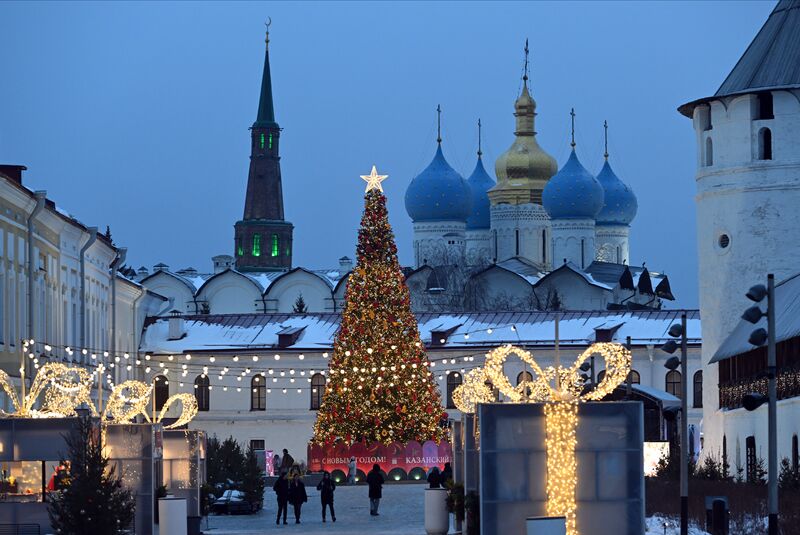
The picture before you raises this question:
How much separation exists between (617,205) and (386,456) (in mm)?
75791

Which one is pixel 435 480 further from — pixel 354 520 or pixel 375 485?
A: pixel 375 485

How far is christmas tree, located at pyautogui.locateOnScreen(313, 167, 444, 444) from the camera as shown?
53.5 metres

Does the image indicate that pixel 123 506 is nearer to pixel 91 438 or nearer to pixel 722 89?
pixel 91 438

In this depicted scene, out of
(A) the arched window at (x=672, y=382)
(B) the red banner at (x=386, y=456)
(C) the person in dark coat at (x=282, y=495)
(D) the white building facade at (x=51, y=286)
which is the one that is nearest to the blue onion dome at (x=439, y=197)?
(A) the arched window at (x=672, y=382)

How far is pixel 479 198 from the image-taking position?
131000 mm

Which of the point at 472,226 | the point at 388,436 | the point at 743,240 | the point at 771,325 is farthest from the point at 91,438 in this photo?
the point at 472,226

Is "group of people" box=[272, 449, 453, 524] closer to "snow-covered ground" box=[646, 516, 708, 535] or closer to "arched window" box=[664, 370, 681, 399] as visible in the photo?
"snow-covered ground" box=[646, 516, 708, 535]

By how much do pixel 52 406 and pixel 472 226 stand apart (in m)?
98.0

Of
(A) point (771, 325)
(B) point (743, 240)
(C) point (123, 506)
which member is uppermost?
(B) point (743, 240)

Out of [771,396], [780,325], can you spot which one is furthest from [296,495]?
[771,396]

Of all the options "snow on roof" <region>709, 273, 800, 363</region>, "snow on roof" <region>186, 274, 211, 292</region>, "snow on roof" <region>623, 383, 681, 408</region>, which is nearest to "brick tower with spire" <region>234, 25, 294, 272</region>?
"snow on roof" <region>186, 274, 211, 292</region>

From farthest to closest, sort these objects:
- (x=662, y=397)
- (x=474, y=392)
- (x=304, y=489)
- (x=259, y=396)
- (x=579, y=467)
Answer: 1. (x=259, y=396)
2. (x=662, y=397)
3. (x=304, y=489)
4. (x=474, y=392)
5. (x=579, y=467)

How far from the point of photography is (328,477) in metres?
39.1

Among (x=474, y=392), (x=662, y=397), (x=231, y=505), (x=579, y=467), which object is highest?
(x=662, y=397)
